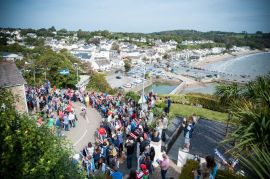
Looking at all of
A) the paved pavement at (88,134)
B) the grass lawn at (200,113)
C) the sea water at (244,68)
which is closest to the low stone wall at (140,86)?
the grass lawn at (200,113)

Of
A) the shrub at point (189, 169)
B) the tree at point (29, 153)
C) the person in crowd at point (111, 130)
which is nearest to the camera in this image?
the tree at point (29, 153)

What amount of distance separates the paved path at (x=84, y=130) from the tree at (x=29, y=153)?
20.9ft

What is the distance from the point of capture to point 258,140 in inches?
301

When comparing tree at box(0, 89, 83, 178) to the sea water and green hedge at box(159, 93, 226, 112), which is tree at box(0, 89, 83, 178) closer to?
green hedge at box(159, 93, 226, 112)

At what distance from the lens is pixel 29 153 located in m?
5.91

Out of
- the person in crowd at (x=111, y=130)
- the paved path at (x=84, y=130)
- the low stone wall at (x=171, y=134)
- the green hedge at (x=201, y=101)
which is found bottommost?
the green hedge at (x=201, y=101)

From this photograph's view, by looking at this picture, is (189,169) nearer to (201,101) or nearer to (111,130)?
(111,130)

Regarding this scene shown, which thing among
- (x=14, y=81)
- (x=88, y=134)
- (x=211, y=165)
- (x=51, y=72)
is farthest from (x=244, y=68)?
(x=211, y=165)

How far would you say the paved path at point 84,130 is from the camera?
1374cm

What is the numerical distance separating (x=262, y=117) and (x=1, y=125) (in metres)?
8.39

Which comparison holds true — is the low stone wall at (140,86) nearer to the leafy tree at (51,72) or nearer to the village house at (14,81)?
the leafy tree at (51,72)

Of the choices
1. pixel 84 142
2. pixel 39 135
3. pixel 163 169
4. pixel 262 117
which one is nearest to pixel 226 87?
pixel 262 117

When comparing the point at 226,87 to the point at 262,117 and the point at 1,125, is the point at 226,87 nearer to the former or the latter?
the point at 262,117

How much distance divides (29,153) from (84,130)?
9.72 m
